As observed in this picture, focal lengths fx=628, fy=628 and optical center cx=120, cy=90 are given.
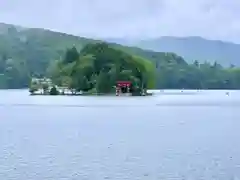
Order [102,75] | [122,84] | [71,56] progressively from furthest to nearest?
1. [71,56]
2. [102,75]
3. [122,84]

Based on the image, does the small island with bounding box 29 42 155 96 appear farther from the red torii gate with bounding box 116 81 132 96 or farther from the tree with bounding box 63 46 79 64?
the tree with bounding box 63 46 79 64

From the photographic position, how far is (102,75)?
14175 cm

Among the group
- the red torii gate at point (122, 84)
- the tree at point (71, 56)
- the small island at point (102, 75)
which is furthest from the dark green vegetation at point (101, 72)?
the tree at point (71, 56)

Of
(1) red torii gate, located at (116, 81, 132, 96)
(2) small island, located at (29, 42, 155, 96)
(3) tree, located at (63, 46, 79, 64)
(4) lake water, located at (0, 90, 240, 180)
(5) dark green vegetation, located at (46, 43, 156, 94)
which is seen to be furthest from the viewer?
(3) tree, located at (63, 46, 79, 64)

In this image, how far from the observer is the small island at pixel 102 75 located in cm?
14162

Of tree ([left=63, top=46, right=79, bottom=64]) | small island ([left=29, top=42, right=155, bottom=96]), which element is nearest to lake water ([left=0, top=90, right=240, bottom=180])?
small island ([left=29, top=42, right=155, bottom=96])

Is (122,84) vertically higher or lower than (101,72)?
lower

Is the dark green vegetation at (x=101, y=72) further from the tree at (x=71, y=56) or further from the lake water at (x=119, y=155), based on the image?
the lake water at (x=119, y=155)

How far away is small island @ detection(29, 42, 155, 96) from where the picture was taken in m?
142

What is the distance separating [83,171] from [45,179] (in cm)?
227

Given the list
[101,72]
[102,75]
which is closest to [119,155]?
[102,75]

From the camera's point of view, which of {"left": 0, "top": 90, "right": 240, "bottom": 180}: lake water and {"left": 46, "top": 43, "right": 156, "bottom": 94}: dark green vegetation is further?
{"left": 46, "top": 43, "right": 156, "bottom": 94}: dark green vegetation

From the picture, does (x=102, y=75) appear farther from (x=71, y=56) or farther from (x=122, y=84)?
(x=71, y=56)

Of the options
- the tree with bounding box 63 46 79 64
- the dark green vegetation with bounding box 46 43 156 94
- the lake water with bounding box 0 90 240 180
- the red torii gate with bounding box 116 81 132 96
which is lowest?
the lake water with bounding box 0 90 240 180
